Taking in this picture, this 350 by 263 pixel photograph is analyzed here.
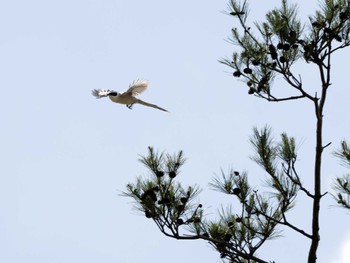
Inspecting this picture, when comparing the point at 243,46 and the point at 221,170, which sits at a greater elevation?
the point at 243,46

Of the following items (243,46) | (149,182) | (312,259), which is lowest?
(312,259)

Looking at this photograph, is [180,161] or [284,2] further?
[284,2]

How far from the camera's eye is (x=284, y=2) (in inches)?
154

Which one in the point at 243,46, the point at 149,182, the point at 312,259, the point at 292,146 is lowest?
the point at 312,259

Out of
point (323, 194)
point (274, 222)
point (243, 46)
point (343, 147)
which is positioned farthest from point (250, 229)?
point (243, 46)

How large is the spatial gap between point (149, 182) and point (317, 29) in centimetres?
114

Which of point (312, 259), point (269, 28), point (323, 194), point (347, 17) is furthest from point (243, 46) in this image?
point (312, 259)

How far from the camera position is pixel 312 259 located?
3662 mm

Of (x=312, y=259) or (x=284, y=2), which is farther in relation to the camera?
(x=284, y=2)

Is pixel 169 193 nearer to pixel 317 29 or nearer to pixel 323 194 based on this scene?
pixel 323 194

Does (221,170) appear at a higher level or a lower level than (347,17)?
lower

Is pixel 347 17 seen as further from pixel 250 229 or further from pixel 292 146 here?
pixel 250 229

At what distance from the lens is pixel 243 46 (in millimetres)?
3953

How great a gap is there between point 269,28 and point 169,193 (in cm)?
98
